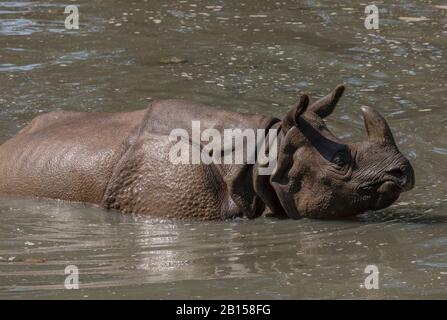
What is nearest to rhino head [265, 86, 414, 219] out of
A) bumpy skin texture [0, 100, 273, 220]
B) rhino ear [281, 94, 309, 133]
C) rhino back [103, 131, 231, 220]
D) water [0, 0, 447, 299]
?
rhino ear [281, 94, 309, 133]

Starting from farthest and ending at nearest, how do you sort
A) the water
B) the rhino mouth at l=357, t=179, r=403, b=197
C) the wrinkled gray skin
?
the wrinkled gray skin, the rhino mouth at l=357, t=179, r=403, b=197, the water

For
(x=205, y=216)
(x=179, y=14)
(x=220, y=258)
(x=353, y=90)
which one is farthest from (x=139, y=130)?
(x=179, y=14)

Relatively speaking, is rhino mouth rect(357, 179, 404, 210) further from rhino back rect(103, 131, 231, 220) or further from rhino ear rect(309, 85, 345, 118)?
rhino back rect(103, 131, 231, 220)

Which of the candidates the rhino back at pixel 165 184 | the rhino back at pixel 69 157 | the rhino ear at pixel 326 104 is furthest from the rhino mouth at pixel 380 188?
the rhino back at pixel 69 157

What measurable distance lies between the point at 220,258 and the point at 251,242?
480 mm

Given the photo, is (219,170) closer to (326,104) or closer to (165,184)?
(165,184)

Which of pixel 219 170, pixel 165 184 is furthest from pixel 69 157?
pixel 219 170

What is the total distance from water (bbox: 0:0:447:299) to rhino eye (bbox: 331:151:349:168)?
47 cm

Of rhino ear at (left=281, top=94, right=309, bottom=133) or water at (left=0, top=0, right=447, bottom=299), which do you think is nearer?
water at (left=0, top=0, right=447, bottom=299)

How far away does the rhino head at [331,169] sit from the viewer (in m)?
8.90

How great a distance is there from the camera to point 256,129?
9.17 metres

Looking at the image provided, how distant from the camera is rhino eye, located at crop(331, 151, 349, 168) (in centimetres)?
895

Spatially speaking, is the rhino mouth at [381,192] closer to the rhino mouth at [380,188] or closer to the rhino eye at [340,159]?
the rhino mouth at [380,188]

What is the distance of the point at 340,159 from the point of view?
895 cm
